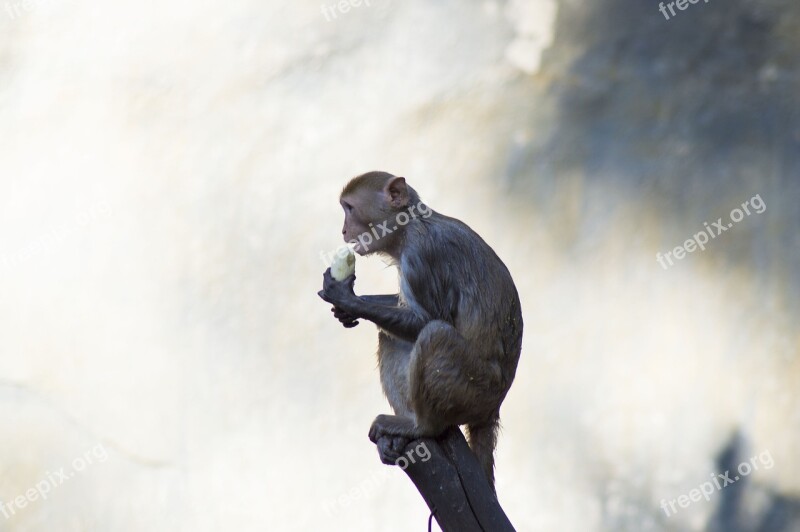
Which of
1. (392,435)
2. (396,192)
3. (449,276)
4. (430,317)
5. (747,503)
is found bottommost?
(747,503)

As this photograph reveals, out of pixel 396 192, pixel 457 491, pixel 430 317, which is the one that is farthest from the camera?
pixel 396 192

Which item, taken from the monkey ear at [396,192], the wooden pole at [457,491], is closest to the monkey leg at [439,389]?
the wooden pole at [457,491]

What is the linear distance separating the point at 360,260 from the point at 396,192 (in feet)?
10.7

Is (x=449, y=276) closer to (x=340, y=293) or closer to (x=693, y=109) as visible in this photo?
(x=340, y=293)

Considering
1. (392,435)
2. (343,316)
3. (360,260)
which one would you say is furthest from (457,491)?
(360,260)

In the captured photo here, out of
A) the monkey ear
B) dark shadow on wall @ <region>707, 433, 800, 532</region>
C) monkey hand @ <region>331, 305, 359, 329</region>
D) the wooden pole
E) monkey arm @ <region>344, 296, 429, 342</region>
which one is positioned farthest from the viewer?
dark shadow on wall @ <region>707, 433, 800, 532</region>

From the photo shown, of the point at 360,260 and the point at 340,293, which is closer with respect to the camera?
the point at 340,293

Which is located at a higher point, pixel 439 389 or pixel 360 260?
pixel 360 260

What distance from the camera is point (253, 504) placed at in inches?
338

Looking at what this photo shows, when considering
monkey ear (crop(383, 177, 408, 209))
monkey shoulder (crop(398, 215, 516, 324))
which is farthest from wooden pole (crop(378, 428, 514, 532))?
monkey ear (crop(383, 177, 408, 209))

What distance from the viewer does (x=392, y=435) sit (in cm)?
489

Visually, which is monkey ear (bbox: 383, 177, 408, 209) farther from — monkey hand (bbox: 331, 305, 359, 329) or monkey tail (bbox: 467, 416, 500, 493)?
monkey tail (bbox: 467, 416, 500, 493)

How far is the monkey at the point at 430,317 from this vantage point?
4766 mm

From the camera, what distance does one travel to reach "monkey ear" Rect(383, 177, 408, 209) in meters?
5.11
